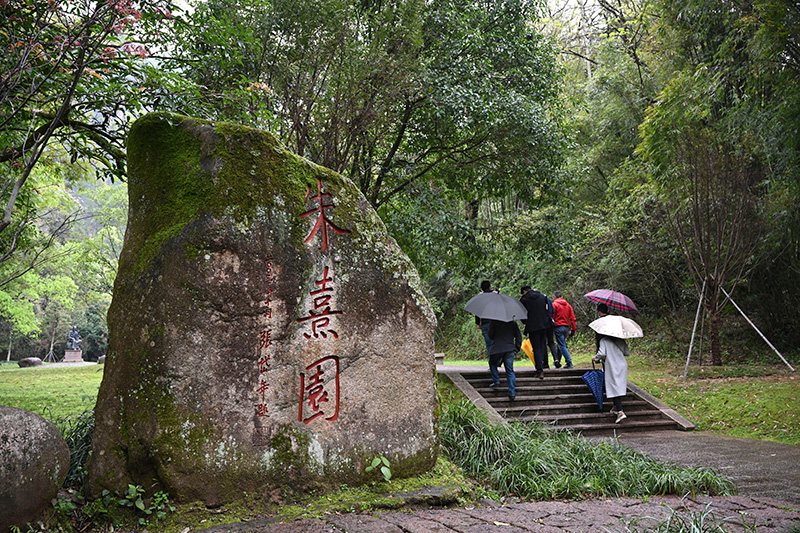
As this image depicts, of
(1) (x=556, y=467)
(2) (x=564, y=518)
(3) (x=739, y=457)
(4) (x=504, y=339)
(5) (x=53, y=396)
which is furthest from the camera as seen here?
(5) (x=53, y=396)

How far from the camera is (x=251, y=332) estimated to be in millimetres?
4078

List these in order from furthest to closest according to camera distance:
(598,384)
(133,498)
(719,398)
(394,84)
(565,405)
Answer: (719,398), (565,405), (598,384), (394,84), (133,498)

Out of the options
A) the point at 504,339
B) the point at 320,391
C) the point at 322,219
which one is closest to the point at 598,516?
the point at 320,391

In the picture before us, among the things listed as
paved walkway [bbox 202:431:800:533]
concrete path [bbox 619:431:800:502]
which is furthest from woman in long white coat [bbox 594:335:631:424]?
paved walkway [bbox 202:431:800:533]

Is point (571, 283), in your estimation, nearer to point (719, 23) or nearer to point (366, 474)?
point (719, 23)

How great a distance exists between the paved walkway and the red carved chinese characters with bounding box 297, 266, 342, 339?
136 cm

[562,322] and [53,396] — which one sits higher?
[562,322]

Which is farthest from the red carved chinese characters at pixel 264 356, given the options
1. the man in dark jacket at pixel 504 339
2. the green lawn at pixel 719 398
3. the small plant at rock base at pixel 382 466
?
the man in dark jacket at pixel 504 339

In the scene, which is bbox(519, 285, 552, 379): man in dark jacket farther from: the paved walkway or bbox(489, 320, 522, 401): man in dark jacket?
the paved walkway

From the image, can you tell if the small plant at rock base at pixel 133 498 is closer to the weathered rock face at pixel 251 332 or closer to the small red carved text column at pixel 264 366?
the weathered rock face at pixel 251 332

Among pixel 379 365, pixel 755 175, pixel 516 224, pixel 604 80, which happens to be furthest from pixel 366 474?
pixel 604 80

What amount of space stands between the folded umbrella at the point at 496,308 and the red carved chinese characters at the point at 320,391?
14.1 feet

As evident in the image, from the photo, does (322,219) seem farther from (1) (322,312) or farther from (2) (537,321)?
(2) (537,321)

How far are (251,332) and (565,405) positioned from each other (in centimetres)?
683
